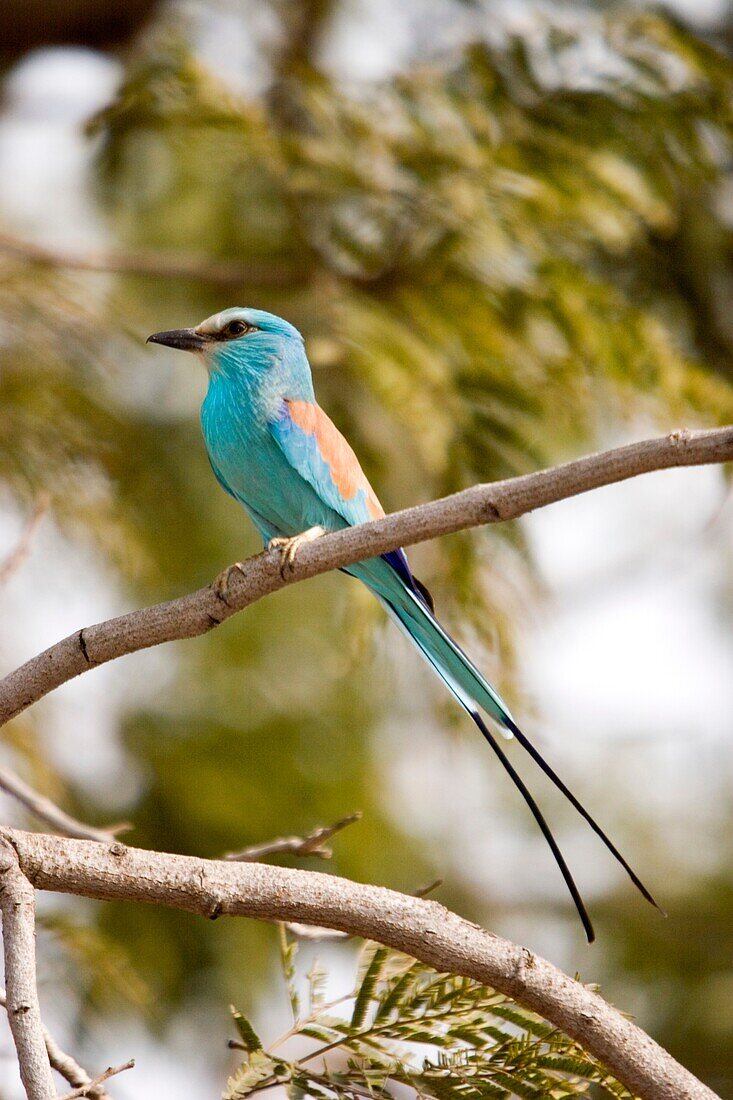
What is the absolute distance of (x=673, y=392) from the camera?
11.1 feet

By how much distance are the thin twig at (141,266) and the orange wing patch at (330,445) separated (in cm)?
104

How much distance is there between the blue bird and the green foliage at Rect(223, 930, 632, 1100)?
0.92m

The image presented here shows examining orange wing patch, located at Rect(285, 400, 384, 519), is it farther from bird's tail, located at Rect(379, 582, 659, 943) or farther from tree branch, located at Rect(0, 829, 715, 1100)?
tree branch, located at Rect(0, 829, 715, 1100)

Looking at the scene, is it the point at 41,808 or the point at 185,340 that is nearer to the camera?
the point at 41,808

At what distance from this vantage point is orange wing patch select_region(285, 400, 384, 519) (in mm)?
2746

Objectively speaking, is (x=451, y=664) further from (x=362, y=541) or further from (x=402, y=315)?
(x=402, y=315)

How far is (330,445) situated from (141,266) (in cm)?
122

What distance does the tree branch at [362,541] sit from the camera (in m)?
1.54

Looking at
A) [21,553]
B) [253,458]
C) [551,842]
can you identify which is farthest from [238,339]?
[551,842]

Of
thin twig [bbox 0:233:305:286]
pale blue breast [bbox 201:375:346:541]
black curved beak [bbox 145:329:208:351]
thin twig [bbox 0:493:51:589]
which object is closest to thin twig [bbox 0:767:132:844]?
thin twig [bbox 0:493:51:589]

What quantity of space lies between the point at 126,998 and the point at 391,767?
2.33 metres

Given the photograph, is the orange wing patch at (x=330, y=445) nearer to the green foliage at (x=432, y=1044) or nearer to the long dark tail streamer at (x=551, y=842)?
the long dark tail streamer at (x=551, y=842)

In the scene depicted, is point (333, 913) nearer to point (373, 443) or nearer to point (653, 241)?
point (373, 443)

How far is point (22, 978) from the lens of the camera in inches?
58.4
